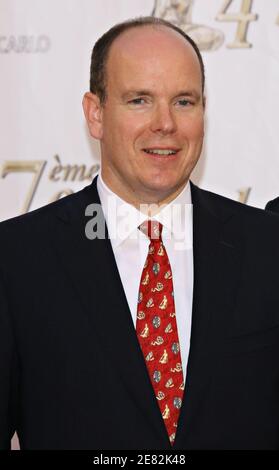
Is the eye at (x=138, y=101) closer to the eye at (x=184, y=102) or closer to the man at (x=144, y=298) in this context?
the man at (x=144, y=298)

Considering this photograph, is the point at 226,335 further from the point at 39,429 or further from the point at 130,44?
the point at 130,44

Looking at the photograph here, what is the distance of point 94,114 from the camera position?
2.64 metres

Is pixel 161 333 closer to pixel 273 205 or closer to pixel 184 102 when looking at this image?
pixel 184 102

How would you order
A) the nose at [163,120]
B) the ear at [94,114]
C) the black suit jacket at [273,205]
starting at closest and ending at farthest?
the nose at [163,120], the ear at [94,114], the black suit jacket at [273,205]

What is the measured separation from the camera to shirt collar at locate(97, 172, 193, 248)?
8.04 feet

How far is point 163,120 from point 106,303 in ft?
1.83

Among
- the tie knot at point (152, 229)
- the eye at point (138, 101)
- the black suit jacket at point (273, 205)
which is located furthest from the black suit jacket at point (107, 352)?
the black suit jacket at point (273, 205)

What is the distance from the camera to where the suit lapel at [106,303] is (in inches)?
87.2

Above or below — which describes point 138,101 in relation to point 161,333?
above

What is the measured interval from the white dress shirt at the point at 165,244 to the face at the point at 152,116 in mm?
44

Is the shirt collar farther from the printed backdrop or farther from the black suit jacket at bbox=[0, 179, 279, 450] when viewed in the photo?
the printed backdrop

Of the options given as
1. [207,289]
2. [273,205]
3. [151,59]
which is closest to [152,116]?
[151,59]

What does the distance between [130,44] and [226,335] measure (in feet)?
3.08

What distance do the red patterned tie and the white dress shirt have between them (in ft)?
0.10
